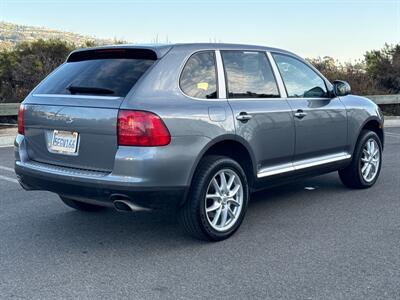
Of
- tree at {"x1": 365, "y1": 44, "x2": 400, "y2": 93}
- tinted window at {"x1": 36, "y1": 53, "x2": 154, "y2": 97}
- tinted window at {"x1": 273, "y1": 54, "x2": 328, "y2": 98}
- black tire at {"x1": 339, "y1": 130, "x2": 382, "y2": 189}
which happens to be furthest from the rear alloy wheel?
tree at {"x1": 365, "y1": 44, "x2": 400, "y2": 93}

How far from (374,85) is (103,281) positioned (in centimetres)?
1703

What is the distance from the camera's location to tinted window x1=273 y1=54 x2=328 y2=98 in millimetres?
5520

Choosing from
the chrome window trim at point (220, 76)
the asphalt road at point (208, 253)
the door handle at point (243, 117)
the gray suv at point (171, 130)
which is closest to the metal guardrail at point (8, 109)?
the asphalt road at point (208, 253)

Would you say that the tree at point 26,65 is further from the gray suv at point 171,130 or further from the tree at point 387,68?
the tree at point 387,68

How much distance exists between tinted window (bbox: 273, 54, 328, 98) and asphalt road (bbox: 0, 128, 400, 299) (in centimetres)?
125

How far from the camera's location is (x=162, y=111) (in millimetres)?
4133

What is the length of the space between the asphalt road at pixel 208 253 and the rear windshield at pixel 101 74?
4.39 feet

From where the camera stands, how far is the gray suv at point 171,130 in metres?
4.09

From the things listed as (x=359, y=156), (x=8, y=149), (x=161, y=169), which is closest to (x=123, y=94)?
(x=161, y=169)

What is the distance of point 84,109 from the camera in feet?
14.0

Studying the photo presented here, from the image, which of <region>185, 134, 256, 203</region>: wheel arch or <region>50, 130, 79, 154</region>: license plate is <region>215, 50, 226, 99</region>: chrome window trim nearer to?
<region>185, 134, 256, 203</region>: wheel arch

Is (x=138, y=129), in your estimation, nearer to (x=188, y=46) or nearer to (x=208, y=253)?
(x=188, y=46)

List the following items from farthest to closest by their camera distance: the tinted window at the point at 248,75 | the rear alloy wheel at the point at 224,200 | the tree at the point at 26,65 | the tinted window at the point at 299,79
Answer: the tree at the point at 26,65 < the tinted window at the point at 299,79 < the tinted window at the point at 248,75 < the rear alloy wheel at the point at 224,200

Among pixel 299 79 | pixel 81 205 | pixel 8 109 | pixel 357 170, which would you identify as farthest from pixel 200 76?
pixel 8 109
